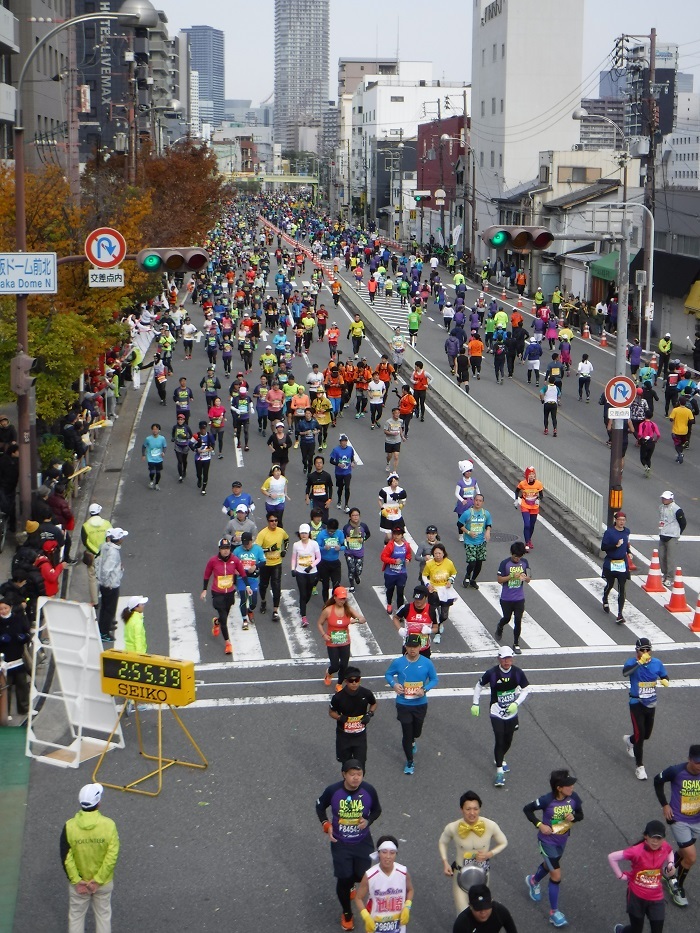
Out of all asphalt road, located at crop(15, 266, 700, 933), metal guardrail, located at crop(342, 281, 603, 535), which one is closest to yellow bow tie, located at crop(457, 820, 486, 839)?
asphalt road, located at crop(15, 266, 700, 933)

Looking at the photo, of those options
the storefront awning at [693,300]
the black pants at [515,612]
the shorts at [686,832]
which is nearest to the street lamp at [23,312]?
the black pants at [515,612]

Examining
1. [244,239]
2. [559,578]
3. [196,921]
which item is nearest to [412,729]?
[196,921]

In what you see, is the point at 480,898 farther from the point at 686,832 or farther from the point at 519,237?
the point at 519,237

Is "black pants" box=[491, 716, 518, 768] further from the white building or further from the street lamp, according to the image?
the white building

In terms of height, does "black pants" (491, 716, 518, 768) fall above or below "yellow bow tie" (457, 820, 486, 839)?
below

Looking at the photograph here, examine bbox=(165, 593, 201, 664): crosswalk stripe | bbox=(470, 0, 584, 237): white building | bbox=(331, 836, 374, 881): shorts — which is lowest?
bbox=(165, 593, 201, 664): crosswalk stripe

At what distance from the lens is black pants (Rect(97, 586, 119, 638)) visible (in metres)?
16.5

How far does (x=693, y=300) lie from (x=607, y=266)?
27.5 ft

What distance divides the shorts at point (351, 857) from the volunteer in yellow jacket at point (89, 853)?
1695mm

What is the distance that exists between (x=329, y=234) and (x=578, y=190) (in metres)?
49.4

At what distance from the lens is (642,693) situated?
39.9 ft

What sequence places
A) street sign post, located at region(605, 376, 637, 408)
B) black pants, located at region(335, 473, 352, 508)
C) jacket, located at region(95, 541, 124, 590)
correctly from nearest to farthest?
jacket, located at region(95, 541, 124, 590)
street sign post, located at region(605, 376, 637, 408)
black pants, located at region(335, 473, 352, 508)

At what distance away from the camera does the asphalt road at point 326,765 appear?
9.95m

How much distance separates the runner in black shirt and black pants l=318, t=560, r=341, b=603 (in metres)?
5.80
